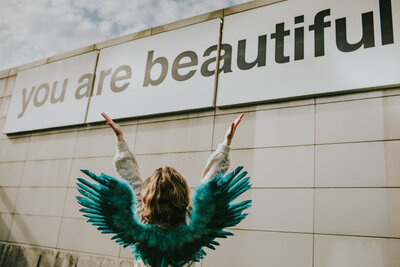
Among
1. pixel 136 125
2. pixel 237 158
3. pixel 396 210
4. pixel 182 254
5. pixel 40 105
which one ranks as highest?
pixel 40 105

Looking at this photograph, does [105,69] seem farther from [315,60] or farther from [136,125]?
[315,60]

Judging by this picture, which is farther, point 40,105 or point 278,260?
point 40,105

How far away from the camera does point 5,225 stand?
615 centimetres

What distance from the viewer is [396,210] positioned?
3.35 metres

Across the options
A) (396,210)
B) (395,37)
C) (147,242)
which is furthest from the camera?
(395,37)

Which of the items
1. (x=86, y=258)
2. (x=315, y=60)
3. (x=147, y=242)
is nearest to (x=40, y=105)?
(x=86, y=258)

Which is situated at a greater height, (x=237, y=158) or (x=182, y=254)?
(x=237, y=158)

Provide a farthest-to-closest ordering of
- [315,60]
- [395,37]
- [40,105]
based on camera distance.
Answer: [40,105]
[315,60]
[395,37]

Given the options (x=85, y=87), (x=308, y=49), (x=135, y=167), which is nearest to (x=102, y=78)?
(x=85, y=87)

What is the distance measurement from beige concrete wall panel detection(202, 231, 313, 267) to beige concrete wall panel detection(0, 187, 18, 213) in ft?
13.1

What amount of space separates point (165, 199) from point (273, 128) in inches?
111

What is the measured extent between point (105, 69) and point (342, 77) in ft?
12.7

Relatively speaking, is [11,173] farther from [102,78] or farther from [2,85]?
[102,78]

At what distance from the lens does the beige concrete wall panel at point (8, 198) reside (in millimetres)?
6258
